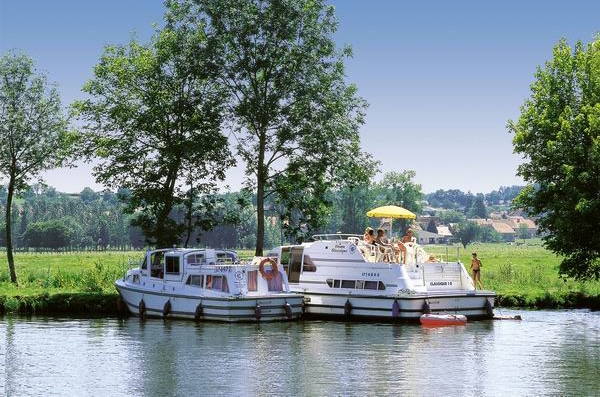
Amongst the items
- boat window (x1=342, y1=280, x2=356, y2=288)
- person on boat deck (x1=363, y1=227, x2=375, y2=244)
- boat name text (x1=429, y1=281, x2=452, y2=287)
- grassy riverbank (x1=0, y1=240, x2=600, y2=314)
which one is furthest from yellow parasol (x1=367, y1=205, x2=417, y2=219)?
boat window (x1=342, y1=280, x2=356, y2=288)

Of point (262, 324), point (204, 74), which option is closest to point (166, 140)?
point (204, 74)

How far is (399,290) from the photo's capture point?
48.4 metres

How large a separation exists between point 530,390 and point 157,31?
39291mm

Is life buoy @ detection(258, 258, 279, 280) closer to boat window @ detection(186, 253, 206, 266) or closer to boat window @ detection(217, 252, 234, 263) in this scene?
boat window @ detection(217, 252, 234, 263)

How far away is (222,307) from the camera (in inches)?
1882

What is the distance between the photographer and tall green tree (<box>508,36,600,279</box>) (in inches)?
2174

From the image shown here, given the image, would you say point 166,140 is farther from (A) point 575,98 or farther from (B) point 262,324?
(A) point 575,98

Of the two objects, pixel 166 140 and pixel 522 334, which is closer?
pixel 522 334

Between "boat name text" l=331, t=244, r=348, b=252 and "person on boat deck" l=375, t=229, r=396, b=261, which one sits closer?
"person on boat deck" l=375, t=229, r=396, b=261

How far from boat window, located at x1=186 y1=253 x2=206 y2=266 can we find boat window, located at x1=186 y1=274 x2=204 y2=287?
743mm

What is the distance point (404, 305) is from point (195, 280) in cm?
1010

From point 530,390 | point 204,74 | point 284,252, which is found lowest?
point 530,390

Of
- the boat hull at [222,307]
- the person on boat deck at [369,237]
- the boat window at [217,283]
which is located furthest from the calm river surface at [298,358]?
the person on boat deck at [369,237]

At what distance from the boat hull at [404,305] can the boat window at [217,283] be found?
4.89m
